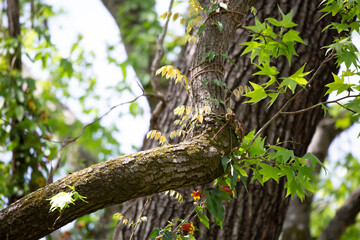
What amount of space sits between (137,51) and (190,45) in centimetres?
159

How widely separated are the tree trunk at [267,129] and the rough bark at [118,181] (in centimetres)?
81

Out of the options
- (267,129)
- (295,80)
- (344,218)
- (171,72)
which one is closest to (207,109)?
(171,72)

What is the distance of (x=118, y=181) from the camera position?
4.32 ft

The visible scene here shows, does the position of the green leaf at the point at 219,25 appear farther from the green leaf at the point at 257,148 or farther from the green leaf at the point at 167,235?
the green leaf at the point at 167,235

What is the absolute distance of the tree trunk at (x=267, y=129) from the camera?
7.22 ft

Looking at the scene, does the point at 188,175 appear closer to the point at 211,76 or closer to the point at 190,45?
the point at 211,76

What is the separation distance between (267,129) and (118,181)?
3.84 ft

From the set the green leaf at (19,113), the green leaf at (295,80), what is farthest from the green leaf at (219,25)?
the green leaf at (19,113)

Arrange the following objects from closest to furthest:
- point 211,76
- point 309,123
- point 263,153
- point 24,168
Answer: point 263,153 → point 211,76 → point 309,123 → point 24,168

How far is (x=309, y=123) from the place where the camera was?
2352mm

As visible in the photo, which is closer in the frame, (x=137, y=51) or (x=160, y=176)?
(x=160, y=176)

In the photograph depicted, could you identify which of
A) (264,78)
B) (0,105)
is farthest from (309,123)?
(0,105)

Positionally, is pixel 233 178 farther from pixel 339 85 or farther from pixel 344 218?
pixel 344 218

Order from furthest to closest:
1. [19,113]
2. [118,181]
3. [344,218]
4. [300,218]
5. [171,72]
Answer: [300,218] → [344,218] → [19,113] → [171,72] → [118,181]
